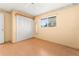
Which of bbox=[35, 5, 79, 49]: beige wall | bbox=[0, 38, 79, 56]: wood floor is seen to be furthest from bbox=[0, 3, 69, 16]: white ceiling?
bbox=[0, 38, 79, 56]: wood floor

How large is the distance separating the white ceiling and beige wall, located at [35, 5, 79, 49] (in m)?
0.07

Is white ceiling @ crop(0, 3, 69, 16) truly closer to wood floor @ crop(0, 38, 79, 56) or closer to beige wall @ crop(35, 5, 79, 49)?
beige wall @ crop(35, 5, 79, 49)

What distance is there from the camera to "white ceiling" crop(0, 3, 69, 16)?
1305 millimetres

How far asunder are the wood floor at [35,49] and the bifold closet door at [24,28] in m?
0.07

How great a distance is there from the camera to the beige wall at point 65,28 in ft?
4.31

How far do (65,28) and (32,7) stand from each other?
0.56 m

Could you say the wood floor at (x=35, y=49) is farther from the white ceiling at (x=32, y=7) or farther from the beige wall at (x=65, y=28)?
the white ceiling at (x=32, y=7)

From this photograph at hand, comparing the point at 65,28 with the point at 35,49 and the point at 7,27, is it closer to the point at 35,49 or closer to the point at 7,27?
the point at 35,49

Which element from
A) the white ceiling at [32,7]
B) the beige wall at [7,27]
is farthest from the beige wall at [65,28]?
the beige wall at [7,27]

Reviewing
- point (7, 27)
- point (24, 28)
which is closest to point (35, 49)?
point (24, 28)

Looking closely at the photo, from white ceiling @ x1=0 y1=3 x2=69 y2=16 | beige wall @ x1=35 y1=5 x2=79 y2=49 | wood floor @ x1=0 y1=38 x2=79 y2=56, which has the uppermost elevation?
white ceiling @ x1=0 y1=3 x2=69 y2=16

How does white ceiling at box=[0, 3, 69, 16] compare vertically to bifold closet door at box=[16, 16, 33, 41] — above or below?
above

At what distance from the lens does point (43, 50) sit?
1.34 meters

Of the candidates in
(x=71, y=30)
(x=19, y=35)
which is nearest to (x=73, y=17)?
(x=71, y=30)
